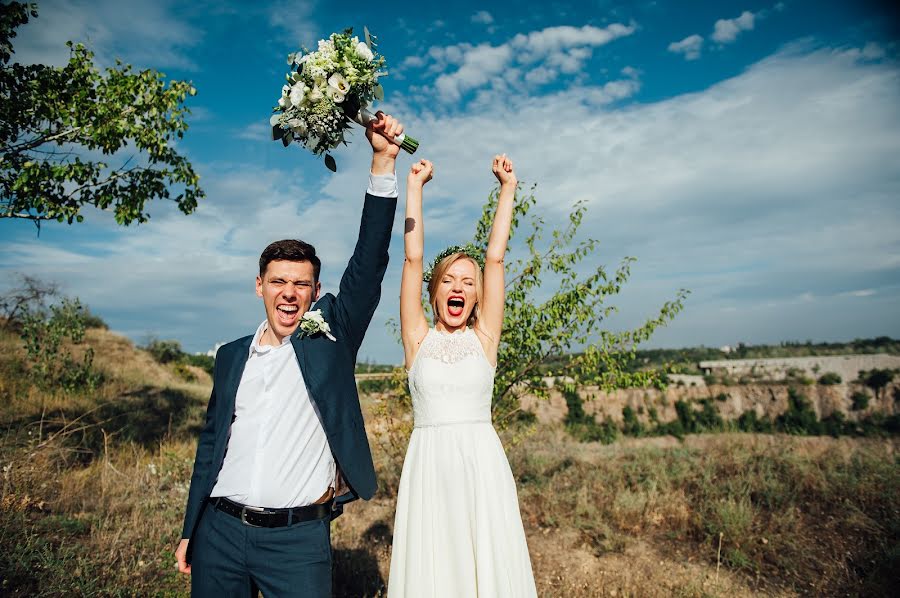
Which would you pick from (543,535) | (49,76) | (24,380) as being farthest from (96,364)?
(543,535)

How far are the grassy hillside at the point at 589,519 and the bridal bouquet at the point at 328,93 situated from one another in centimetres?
400

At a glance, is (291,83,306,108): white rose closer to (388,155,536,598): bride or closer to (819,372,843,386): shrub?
(388,155,536,598): bride

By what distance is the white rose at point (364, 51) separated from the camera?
2357mm

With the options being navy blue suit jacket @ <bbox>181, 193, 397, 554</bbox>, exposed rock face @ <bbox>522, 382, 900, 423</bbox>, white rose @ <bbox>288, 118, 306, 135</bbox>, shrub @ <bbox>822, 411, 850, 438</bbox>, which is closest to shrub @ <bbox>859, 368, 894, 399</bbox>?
exposed rock face @ <bbox>522, 382, 900, 423</bbox>

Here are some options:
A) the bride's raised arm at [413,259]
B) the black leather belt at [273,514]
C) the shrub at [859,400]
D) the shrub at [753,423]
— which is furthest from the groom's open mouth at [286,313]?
the shrub at [859,400]

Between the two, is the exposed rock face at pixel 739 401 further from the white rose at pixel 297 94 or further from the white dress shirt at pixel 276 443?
the white rose at pixel 297 94

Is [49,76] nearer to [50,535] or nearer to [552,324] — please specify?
[50,535]

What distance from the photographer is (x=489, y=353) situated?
3012 mm

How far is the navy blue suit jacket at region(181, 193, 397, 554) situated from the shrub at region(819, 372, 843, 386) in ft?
140

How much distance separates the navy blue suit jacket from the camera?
7.89 ft

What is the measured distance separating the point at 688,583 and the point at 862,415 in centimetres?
3625

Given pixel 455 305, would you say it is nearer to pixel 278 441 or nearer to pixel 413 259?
pixel 413 259

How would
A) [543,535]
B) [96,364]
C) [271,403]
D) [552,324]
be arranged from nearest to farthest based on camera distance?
[271,403], [552,324], [543,535], [96,364]

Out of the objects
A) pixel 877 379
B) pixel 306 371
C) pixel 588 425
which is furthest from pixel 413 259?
pixel 877 379
